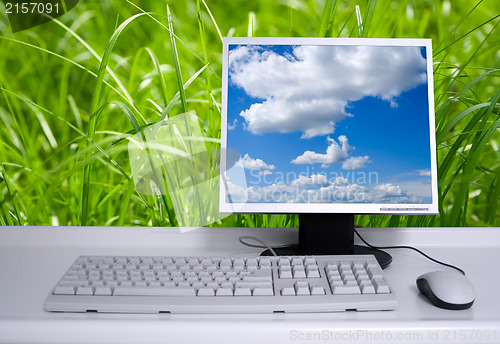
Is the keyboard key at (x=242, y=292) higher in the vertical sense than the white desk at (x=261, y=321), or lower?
higher

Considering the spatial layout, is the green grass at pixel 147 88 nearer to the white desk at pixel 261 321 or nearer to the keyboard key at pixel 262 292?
the white desk at pixel 261 321

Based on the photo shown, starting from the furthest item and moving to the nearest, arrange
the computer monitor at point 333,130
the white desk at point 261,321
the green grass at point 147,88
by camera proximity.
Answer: the green grass at point 147,88 < the computer monitor at point 333,130 < the white desk at point 261,321

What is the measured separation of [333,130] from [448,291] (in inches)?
14.2

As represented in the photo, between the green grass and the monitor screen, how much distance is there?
A: 8.9 inches

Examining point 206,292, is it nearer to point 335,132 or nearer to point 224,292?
point 224,292

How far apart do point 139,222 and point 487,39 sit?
91cm

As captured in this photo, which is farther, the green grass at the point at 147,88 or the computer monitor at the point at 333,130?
the green grass at the point at 147,88

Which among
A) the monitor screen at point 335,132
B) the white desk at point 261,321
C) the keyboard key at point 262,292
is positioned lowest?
the white desk at point 261,321

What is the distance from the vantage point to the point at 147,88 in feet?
4.18

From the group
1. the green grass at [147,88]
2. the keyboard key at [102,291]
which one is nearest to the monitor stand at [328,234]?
the green grass at [147,88]

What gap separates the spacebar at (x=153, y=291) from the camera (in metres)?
0.81

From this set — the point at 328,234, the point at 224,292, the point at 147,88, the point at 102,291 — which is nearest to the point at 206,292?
the point at 224,292

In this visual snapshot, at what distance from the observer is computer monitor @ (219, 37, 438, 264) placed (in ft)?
3.33

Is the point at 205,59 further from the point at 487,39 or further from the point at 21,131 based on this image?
the point at 487,39
